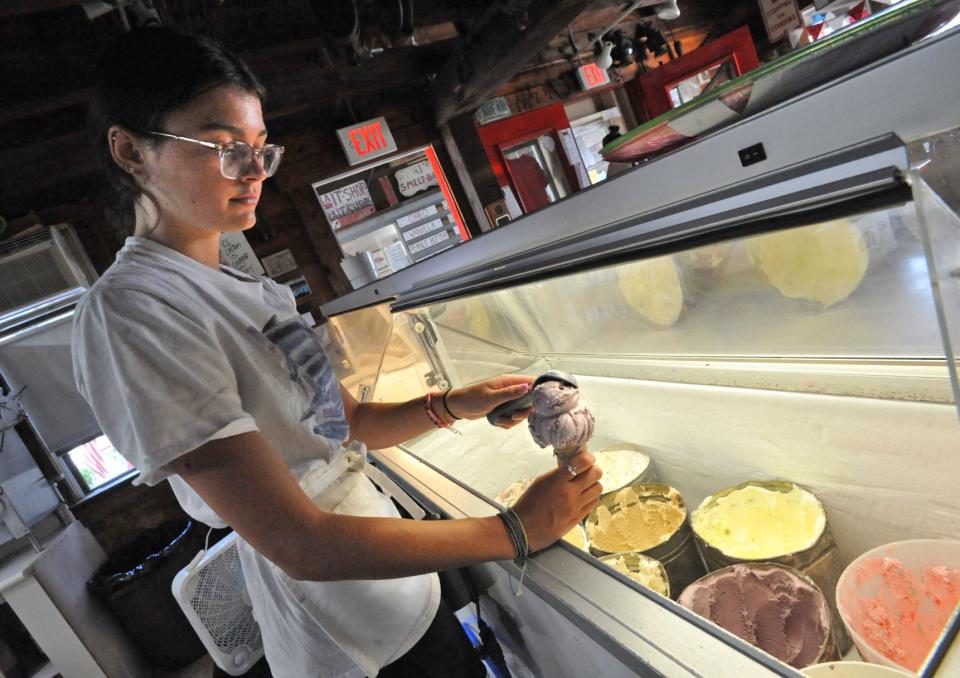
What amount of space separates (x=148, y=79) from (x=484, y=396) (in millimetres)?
1101

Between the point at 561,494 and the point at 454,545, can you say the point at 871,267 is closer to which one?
the point at 561,494

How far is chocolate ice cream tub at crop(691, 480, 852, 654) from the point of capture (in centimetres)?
108

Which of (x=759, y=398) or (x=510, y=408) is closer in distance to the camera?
(x=759, y=398)

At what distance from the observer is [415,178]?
598 centimetres

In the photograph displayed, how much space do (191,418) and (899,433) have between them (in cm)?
133

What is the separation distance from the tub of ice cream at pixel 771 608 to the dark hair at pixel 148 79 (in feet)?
4.73

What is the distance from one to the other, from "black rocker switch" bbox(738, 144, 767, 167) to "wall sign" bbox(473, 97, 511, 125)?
20.5ft

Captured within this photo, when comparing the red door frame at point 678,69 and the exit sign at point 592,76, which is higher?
the exit sign at point 592,76

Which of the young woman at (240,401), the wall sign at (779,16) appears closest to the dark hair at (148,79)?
the young woman at (240,401)

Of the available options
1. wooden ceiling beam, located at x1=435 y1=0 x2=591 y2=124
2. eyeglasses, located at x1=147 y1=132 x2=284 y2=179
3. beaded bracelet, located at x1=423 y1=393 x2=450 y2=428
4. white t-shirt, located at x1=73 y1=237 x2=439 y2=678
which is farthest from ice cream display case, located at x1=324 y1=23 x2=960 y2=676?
wooden ceiling beam, located at x1=435 y1=0 x2=591 y2=124

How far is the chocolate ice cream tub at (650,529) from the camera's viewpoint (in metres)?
1.23

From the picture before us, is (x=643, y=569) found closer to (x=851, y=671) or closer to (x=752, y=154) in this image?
(x=851, y=671)

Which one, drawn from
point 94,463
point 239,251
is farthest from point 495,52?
point 94,463

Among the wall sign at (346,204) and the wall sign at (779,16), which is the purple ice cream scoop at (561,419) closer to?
the wall sign at (346,204)
